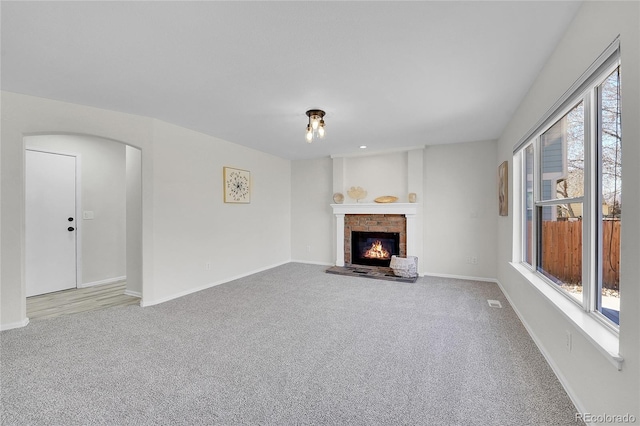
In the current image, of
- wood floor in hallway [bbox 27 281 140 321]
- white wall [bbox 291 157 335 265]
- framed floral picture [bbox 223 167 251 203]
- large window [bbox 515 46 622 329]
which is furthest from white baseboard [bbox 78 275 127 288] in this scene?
large window [bbox 515 46 622 329]

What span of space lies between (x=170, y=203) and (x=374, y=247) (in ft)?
12.2

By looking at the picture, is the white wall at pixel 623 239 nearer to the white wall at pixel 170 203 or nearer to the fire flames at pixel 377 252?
the fire flames at pixel 377 252

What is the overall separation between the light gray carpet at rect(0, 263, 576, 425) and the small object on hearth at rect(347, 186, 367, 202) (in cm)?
260

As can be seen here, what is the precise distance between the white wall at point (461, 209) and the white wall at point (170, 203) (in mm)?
3137

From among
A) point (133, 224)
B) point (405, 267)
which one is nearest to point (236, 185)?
point (133, 224)

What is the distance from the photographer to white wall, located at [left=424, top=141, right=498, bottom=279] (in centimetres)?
455

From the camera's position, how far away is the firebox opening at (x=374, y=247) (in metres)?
5.33

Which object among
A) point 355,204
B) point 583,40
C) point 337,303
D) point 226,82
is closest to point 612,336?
point 583,40

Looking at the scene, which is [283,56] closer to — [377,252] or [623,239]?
[623,239]

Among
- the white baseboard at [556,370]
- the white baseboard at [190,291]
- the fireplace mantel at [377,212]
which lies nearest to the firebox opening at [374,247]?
the fireplace mantel at [377,212]

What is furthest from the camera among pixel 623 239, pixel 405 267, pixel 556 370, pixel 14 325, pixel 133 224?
pixel 405 267

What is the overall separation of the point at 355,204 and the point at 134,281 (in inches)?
153

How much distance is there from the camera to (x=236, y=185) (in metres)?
4.81

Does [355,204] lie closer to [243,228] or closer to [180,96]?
[243,228]
